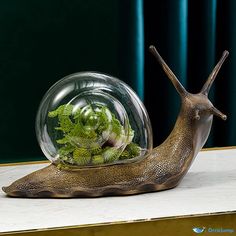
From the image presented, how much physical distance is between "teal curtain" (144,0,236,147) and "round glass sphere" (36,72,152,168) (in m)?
0.60

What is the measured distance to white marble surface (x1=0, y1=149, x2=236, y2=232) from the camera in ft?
3.28

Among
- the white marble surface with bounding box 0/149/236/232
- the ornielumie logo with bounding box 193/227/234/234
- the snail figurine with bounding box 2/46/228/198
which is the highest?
the snail figurine with bounding box 2/46/228/198

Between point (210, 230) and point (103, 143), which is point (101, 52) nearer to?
point (103, 143)

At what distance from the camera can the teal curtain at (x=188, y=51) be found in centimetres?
178

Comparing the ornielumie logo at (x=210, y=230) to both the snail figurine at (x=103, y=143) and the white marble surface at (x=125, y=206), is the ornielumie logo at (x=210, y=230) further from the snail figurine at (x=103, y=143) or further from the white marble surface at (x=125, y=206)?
the snail figurine at (x=103, y=143)

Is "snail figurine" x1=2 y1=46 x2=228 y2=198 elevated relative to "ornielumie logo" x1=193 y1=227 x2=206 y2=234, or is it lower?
elevated

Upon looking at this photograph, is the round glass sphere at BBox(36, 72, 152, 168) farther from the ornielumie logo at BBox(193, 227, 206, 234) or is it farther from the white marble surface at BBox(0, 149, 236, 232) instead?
the ornielumie logo at BBox(193, 227, 206, 234)

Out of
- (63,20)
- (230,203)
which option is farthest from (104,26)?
(230,203)

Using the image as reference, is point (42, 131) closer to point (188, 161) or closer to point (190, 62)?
point (188, 161)

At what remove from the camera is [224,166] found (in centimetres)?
135

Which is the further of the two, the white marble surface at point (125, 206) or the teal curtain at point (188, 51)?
the teal curtain at point (188, 51)

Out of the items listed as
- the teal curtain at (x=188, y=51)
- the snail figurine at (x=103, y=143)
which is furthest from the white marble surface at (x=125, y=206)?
the teal curtain at (x=188, y=51)

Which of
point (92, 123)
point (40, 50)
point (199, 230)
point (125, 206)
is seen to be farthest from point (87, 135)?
point (40, 50)

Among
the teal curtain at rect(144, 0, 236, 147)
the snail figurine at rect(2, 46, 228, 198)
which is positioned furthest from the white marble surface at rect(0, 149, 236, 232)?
the teal curtain at rect(144, 0, 236, 147)
